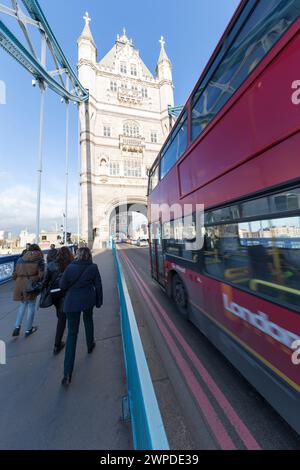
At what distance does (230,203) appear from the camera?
2.14 m

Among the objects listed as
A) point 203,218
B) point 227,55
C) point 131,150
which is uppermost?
point 131,150

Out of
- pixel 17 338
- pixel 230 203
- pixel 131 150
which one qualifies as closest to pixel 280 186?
pixel 230 203

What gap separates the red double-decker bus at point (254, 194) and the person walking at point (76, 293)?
5.76 ft

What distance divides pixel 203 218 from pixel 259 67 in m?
1.75

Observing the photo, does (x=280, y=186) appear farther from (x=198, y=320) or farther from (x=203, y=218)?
(x=198, y=320)

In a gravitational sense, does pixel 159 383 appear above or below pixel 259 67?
below

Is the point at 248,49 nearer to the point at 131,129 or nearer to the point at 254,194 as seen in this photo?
the point at 254,194

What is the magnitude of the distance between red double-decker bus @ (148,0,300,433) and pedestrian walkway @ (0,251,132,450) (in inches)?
58.4

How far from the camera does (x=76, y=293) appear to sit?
7.94 ft

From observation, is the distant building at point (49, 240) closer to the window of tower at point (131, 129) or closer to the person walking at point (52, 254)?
the person walking at point (52, 254)

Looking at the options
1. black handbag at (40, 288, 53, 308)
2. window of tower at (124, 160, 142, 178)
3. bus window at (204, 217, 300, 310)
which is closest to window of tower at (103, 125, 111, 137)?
window of tower at (124, 160, 142, 178)

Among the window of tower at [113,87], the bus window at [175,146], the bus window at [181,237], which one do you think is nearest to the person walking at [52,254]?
the bus window at [181,237]

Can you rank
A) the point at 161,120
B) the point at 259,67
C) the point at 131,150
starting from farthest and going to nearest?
the point at 161,120 < the point at 131,150 < the point at 259,67
